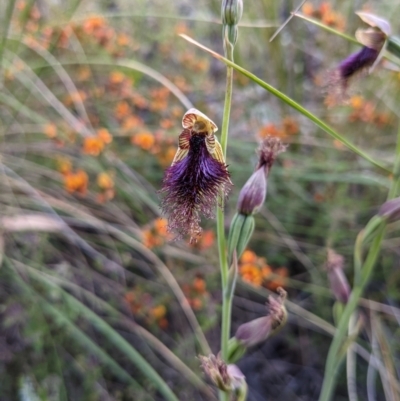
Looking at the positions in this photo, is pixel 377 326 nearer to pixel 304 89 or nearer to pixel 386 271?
pixel 386 271

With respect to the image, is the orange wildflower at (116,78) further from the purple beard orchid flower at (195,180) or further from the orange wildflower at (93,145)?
the purple beard orchid flower at (195,180)

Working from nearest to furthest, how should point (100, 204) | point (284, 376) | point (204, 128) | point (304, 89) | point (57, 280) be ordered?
point (204, 128) < point (57, 280) < point (284, 376) < point (100, 204) < point (304, 89)

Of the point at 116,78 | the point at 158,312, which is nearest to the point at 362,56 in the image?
the point at 158,312

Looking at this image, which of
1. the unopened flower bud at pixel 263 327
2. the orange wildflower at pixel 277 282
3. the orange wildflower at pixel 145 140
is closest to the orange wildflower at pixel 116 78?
the orange wildflower at pixel 145 140

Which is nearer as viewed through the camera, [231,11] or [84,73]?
Result: [231,11]

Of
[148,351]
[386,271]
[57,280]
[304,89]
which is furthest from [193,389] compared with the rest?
[304,89]

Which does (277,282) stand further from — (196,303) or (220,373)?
(220,373)
